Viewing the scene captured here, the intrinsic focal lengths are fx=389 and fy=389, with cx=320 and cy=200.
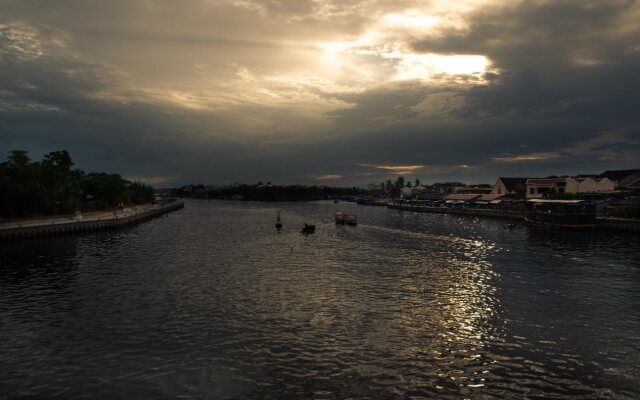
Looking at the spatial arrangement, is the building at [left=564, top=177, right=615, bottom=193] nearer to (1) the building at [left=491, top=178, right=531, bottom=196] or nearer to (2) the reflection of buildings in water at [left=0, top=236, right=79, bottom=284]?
(1) the building at [left=491, top=178, right=531, bottom=196]

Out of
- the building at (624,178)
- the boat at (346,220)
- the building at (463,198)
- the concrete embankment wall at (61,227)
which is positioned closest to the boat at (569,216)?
the building at (624,178)

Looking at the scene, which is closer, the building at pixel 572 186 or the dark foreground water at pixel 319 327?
the dark foreground water at pixel 319 327

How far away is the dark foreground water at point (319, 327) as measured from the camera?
57.2 feet

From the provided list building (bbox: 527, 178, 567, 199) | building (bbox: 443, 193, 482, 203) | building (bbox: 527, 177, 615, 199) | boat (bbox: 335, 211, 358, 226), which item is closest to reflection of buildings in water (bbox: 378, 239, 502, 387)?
boat (bbox: 335, 211, 358, 226)

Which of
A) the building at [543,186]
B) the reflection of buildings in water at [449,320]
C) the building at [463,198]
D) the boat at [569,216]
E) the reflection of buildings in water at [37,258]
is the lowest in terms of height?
the reflection of buildings in water at [449,320]

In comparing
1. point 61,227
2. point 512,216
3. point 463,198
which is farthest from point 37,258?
point 463,198

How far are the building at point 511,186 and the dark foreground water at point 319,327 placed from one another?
4001 inches

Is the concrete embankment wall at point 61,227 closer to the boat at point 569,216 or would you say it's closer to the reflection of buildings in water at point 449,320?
the reflection of buildings in water at point 449,320

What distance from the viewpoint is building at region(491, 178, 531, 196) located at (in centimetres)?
14338

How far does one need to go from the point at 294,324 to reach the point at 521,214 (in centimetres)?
10048

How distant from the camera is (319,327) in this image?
2417 centimetres

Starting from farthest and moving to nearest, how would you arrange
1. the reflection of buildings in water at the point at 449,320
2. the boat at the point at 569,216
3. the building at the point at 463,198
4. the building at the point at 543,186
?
the building at the point at 463,198 → the building at the point at 543,186 → the boat at the point at 569,216 → the reflection of buildings in water at the point at 449,320

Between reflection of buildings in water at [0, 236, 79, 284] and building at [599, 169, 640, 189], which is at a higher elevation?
building at [599, 169, 640, 189]

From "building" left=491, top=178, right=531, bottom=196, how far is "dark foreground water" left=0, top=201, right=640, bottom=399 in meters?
102
